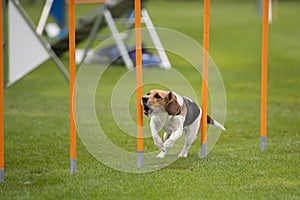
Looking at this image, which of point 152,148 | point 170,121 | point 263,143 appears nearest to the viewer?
point 170,121

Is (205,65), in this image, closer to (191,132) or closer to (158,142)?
(191,132)

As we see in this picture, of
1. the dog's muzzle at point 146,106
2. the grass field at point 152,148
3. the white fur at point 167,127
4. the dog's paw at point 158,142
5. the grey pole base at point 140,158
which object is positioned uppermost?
the dog's muzzle at point 146,106

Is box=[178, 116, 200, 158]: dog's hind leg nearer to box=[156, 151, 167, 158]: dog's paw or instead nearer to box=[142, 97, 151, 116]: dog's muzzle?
box=[156, 151, 167, 158]: dog's paw

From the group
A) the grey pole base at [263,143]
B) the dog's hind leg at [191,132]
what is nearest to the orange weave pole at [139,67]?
Result: the dog's hind leg at [191,132]

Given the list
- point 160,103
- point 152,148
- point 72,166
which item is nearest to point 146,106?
point 160,103

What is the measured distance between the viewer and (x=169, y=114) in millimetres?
7117

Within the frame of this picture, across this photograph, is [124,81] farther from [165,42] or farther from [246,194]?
[165,42]

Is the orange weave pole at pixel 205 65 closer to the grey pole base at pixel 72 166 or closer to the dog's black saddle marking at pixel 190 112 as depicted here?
the dog's black saddle marking at pixel 190 112

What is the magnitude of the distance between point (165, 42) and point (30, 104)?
1063cm

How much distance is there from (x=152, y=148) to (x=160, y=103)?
141cm

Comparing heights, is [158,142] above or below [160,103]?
below

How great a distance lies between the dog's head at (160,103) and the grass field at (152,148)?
56cm

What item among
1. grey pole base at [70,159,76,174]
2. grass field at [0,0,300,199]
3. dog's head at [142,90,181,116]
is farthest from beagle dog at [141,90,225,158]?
grey pole base at [70,159,76,174]

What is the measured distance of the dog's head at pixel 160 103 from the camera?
6.98 meters
